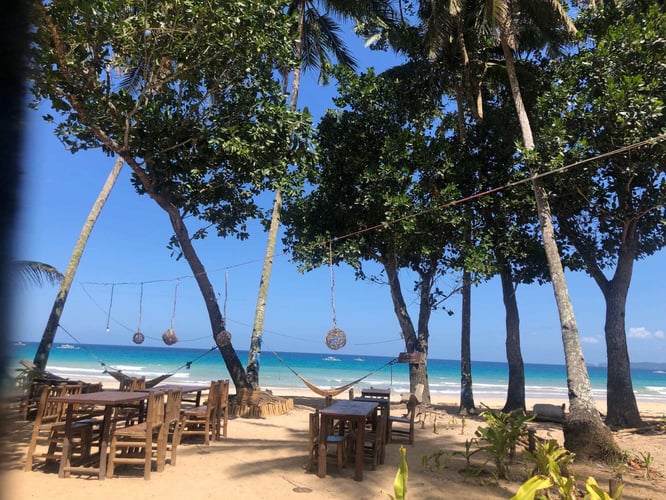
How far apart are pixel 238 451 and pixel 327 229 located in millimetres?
6208

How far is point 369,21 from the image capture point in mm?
12992

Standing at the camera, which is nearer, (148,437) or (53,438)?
(148,437)

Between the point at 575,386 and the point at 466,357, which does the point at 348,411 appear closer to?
the point at 575,386

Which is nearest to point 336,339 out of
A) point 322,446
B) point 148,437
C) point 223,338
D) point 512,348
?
point 223,338

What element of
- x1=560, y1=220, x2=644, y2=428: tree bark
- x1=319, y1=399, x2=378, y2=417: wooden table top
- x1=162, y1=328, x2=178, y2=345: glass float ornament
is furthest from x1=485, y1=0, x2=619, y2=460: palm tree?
x1=162, y1=328, x2=178, y2=345: glass float ornament

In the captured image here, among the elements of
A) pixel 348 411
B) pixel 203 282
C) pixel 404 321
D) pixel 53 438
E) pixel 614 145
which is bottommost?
pixel 53 438

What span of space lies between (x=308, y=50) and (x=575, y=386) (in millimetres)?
11321

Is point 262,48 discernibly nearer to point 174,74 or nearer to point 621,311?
point 174,74

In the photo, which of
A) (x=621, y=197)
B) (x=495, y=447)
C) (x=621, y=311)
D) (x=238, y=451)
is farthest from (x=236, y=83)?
(x=621, y=311)

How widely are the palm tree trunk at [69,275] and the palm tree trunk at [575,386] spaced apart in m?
9.84

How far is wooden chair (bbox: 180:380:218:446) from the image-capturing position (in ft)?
20.6

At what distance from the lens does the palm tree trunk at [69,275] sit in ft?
34.2

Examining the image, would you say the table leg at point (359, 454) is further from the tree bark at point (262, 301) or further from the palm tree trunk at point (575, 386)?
the tree bark at point (262, 301)

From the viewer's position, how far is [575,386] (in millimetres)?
6660
